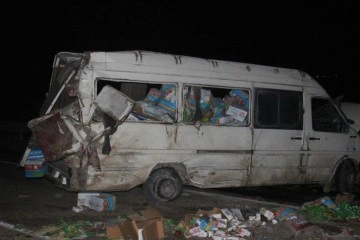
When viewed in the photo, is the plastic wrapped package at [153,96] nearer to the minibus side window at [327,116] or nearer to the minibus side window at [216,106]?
the minibus side window at [216,106]

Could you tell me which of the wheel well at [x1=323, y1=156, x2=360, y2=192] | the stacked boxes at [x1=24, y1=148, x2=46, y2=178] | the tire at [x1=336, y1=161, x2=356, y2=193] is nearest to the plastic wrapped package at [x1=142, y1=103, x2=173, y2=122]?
the stacked boxes at [x1=24, y1=148, x2=46, y2=178]

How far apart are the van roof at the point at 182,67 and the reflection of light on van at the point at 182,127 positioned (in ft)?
0.06

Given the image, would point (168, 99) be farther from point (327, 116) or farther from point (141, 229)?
point (327, 116)

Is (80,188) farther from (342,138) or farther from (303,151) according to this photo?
(342,138)

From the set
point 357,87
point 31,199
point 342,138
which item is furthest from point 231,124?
point 357,87

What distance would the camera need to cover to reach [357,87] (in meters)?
46.1

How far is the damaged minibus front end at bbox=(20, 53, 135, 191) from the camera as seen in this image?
21.6 ft

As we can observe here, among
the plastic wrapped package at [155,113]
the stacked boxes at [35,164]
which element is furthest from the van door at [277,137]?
the stacked boxes at [35,164]

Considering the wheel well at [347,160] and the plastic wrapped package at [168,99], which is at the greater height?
the plastic wrapped package at [168,99]

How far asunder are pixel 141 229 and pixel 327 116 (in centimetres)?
545

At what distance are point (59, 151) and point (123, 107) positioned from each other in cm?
113

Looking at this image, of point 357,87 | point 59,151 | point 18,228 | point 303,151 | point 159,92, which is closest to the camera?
point 18,228

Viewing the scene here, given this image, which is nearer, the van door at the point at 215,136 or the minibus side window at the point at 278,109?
the van door at the point at 215,136

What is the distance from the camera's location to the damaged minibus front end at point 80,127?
21.6 ft
